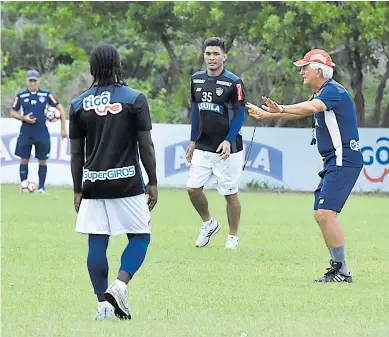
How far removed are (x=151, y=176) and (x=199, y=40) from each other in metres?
24.2

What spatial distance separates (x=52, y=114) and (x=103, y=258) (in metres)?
14.4

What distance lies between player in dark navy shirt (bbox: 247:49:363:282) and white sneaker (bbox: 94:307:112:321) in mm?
2865

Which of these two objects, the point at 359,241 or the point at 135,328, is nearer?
the point at 135,328

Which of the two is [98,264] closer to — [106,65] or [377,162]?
[106,65]

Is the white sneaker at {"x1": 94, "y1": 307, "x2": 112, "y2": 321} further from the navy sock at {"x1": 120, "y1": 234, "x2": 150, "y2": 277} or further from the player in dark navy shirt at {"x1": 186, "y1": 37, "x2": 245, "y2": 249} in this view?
the player in dark navy shirt at {"x1": 186, "y1": 37, "x2": 245, "y2": 249}

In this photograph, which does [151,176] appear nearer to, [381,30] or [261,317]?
[261,317]

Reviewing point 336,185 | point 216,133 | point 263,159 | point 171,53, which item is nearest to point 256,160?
point 263,159

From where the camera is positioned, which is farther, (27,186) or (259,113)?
(27,186)

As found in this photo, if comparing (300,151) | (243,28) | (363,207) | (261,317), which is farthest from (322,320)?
(243,28)

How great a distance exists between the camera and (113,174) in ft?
26.5

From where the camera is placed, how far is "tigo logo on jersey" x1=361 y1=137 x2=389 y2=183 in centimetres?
2608

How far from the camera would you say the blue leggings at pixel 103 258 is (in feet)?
26.6

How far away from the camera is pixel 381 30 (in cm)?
2703

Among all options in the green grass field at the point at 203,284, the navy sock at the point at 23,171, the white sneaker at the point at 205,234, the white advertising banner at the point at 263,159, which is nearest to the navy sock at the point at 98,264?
the green grass field at the point at 203,284
